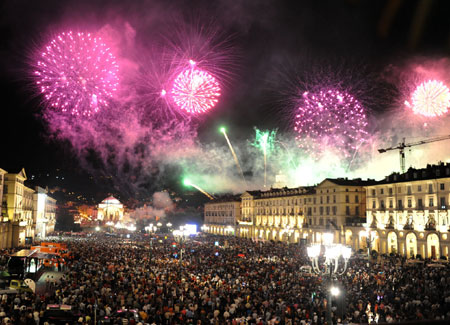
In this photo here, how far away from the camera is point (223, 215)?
118688mm

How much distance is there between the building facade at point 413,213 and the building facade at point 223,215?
5367cm

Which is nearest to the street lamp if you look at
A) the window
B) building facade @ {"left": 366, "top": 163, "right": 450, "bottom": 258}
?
building facade @ {"left": 366, "top": 163, "right": 450, "bottom": 258}

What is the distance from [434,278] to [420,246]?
22952mm

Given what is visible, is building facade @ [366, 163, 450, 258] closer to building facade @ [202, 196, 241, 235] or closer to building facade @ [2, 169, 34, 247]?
building facade @ [2, 169, 34, 247]

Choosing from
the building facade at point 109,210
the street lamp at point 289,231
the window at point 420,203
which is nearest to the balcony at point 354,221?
the window at point 420,203

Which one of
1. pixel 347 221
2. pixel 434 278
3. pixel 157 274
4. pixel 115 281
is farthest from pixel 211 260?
pixel 347 221

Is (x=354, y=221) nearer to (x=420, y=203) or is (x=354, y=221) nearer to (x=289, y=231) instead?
(x=420, y=203)

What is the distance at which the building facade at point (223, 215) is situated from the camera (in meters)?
112

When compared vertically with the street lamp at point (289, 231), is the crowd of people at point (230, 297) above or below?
below

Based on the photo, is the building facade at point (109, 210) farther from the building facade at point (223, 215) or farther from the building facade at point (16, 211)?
the building facade at point (16, 211)

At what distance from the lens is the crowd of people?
18297 mm

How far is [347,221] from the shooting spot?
222ft

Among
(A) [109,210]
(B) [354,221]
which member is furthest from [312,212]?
(A) [109,210]

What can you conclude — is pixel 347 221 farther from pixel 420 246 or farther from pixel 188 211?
pixel 188 211
